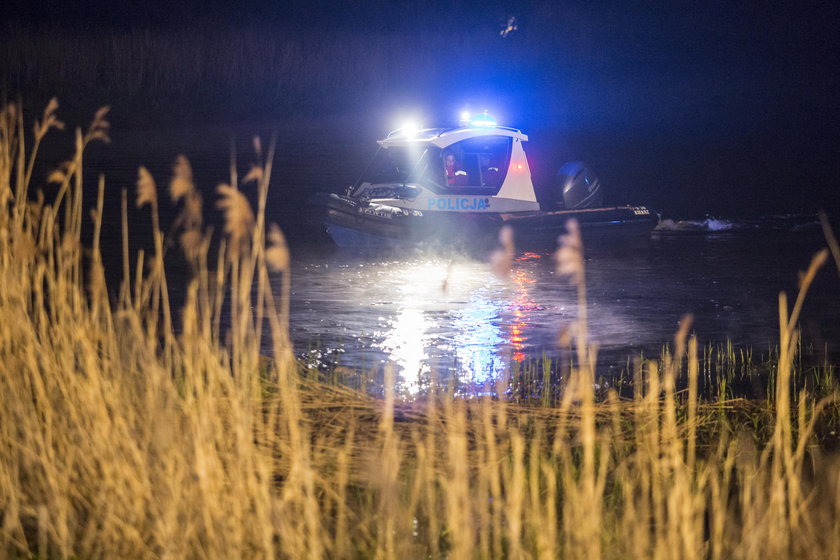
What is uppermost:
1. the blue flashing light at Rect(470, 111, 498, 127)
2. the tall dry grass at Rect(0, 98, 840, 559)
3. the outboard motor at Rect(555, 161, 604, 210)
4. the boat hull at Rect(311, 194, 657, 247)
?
the blue flashing light at Rect(470, 111, 498, 127)

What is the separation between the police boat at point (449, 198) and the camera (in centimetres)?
1543

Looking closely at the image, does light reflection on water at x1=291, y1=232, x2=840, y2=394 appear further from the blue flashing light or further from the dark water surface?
the blue flashing light

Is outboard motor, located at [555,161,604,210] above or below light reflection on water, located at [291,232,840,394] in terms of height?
above

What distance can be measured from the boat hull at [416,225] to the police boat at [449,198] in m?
0.01

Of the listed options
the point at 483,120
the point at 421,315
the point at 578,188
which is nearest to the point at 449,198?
the point at 483,120

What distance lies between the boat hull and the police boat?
0.01 metres

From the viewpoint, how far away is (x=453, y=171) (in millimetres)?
15992

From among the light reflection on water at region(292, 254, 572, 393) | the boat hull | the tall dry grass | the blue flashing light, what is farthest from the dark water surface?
the blue flashing light

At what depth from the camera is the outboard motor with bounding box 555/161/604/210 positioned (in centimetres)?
1712

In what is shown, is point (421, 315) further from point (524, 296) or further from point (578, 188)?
point (578, 188)

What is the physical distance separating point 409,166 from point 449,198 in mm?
727

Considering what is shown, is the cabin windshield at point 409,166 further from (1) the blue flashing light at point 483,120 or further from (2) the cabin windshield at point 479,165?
(1) the blue flashing light at point 483,120

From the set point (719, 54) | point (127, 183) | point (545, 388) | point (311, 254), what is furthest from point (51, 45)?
point (719, 54)

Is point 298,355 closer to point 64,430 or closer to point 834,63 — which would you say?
point 64,430
